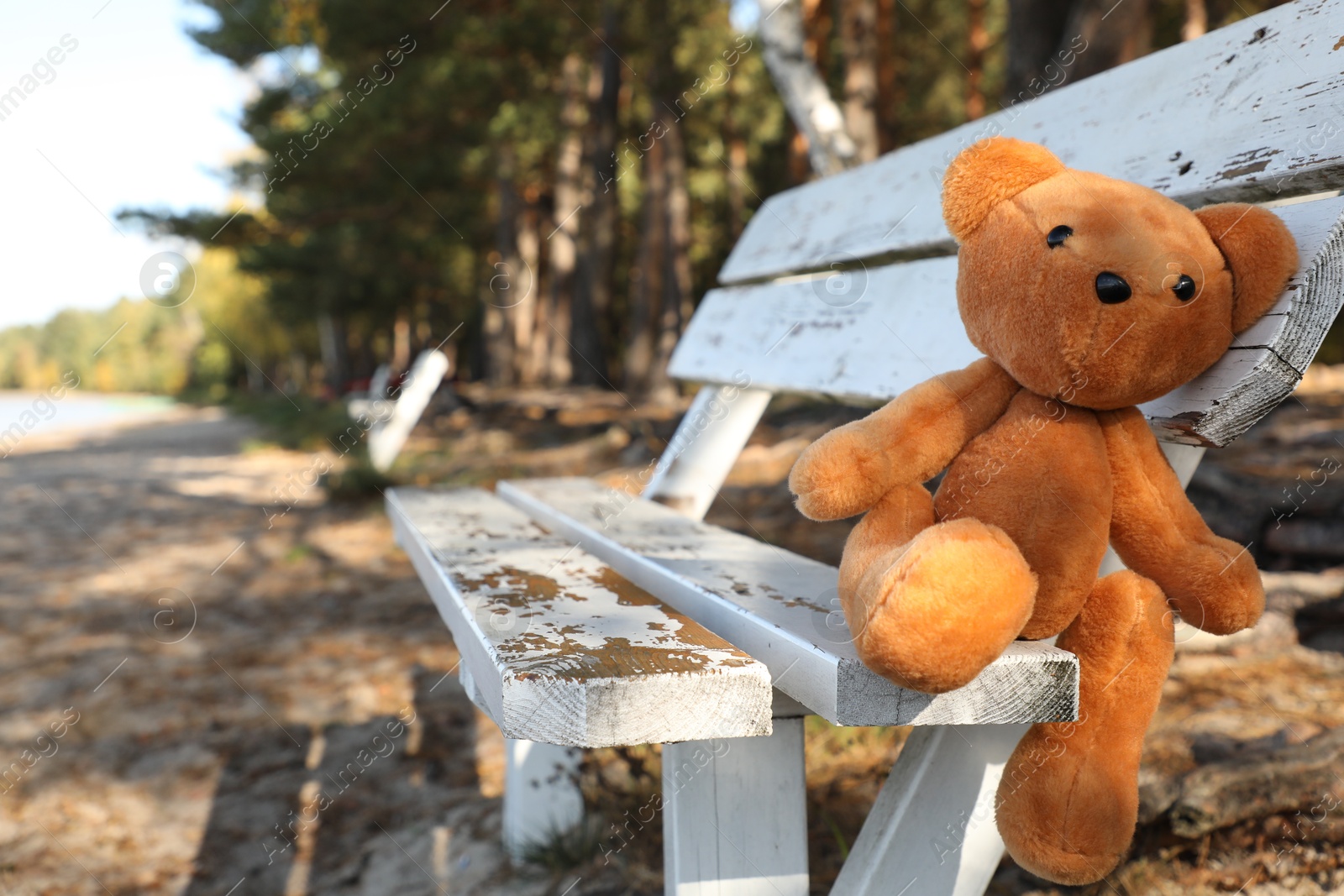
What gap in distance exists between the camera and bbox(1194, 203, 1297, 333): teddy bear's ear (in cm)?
92

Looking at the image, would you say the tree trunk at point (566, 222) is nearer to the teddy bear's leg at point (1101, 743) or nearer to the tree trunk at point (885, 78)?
the tree trunk at point (885, 78)

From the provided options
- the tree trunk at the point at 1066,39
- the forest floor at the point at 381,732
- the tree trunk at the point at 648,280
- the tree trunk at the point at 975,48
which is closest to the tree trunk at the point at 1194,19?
the tree trunk at the point at 975,48

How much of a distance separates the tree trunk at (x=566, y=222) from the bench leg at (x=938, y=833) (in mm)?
12004

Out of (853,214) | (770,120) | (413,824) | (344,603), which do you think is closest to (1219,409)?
(853,214)

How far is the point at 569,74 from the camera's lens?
509 inches

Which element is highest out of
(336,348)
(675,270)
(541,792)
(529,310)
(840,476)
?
(840,476)

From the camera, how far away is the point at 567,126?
1248cm

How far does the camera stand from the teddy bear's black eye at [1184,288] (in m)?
0.88

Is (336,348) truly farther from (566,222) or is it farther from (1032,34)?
(1032,34)

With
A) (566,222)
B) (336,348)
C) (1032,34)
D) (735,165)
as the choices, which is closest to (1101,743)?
(1032,34)

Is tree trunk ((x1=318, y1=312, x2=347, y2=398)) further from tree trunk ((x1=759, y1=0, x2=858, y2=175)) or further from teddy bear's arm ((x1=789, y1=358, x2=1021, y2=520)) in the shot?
teddy bear's arm ((x1=789, y1=358, x2=1021, y2=520))

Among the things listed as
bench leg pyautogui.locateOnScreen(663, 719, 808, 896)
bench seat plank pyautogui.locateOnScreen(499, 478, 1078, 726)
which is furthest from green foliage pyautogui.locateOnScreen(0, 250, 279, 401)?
bench leg pyautogui.locateOnScreen(663, 719, 808, 896)

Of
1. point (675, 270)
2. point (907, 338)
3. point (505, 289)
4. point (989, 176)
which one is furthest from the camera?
point (505, 289)

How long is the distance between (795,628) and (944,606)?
0.25 meters
